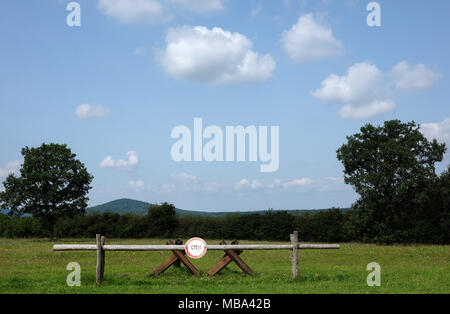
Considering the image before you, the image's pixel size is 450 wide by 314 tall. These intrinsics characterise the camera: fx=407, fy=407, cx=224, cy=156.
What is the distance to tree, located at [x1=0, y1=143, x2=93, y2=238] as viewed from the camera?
129ft

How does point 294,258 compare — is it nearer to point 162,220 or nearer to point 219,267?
point 219,267

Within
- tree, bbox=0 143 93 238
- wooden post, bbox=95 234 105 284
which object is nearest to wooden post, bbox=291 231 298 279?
wooden post, bbox=95 234 105 284

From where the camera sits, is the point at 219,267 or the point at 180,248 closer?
the point at 180,248

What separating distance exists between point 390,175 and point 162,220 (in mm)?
25205

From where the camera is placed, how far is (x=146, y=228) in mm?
47344

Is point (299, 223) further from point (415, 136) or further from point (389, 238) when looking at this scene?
point (415, 136)

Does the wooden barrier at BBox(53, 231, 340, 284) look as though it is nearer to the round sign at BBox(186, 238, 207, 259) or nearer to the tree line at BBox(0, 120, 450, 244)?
the round sign at BBox(186, 238, 207, 259)

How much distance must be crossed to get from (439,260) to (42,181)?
34585 millimetres

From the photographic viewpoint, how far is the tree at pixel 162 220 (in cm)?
4672

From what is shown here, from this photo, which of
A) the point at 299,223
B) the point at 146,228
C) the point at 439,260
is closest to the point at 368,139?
the point at 299,223

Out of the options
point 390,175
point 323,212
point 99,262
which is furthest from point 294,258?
point 323,212

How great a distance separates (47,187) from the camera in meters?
39.9
